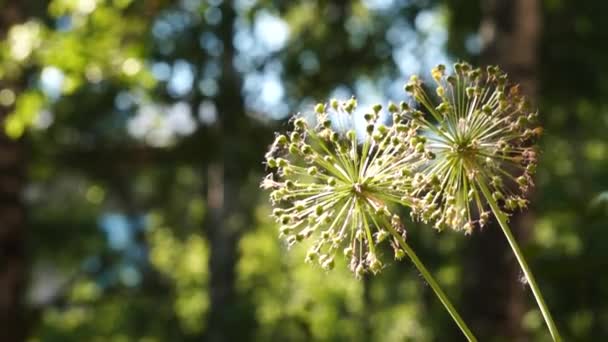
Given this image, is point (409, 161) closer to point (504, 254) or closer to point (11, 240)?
point (504, 254)

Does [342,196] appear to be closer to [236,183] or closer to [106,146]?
[236,183]

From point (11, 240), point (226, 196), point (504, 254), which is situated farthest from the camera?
point (226, 196)

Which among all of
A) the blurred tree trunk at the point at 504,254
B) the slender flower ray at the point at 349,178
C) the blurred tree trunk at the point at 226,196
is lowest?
the slender flower ray at the point at 349,178

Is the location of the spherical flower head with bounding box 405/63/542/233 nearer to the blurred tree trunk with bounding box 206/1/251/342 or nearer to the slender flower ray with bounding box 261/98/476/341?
the slender flower ray with bounding box 261/98/476/341

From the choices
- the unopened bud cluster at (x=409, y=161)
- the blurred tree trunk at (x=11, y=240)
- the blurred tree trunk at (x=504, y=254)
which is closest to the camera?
the unopened bud cluster at (x=409, y=161)

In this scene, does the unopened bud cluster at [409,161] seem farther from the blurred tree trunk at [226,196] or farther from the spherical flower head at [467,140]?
the blurred tree trunk at [226,196]

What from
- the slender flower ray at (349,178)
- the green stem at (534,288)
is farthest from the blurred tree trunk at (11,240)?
the green stem at (534,288)

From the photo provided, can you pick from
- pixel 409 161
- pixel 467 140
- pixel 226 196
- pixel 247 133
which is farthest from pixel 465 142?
pixel 226 196
